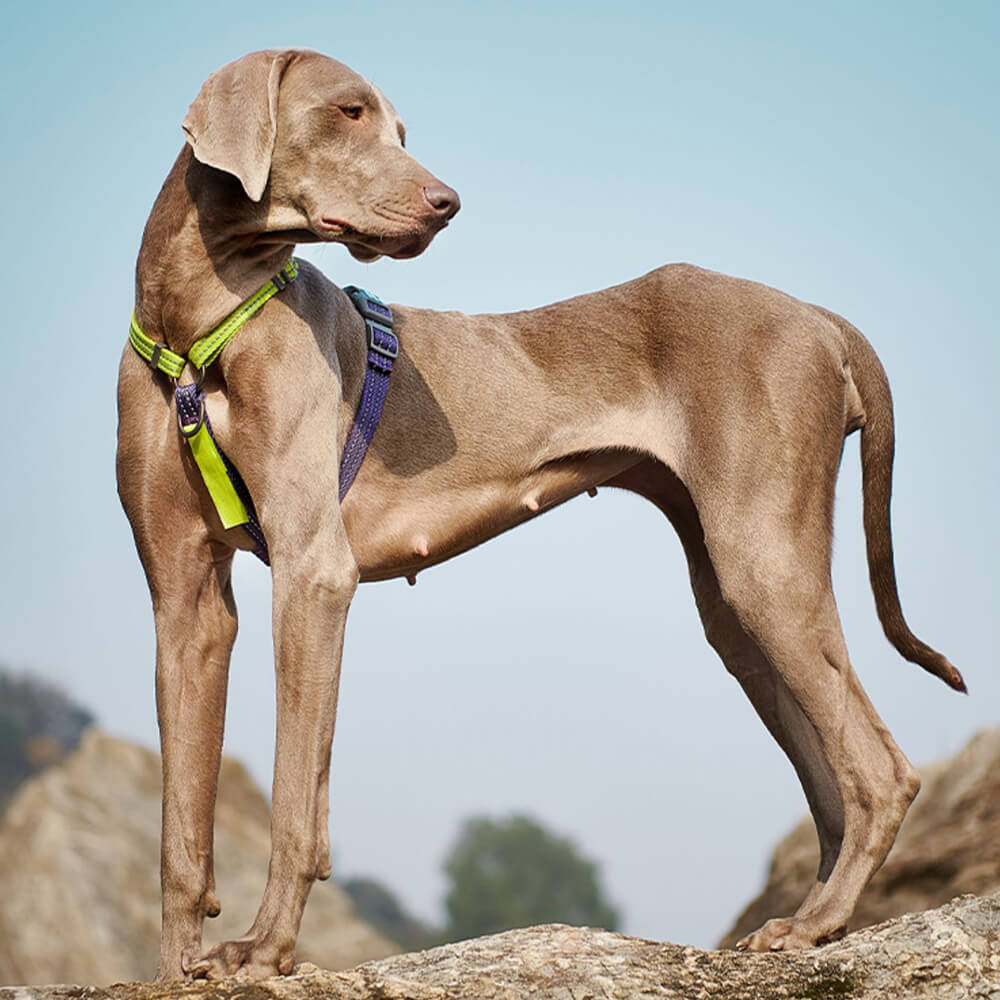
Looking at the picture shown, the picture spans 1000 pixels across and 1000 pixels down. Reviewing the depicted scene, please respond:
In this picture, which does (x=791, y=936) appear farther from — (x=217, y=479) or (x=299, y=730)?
(x=217, y=479)

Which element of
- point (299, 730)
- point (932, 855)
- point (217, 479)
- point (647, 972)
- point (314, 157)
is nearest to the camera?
point (647, 972)

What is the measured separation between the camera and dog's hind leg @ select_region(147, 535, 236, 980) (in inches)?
201

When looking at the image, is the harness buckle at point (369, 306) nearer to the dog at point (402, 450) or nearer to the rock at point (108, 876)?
the dog at point (402, 450)

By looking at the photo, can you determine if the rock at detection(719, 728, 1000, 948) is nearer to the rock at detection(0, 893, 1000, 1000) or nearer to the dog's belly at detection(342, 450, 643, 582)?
the rock at detection(0, 893, 1000, 1000)

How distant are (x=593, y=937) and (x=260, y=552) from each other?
79.9 inches

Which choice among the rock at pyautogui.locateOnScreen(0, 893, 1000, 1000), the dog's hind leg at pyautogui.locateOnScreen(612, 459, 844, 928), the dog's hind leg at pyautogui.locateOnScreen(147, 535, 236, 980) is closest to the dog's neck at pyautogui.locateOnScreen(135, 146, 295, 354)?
the dog's hind leg at pyautogui.locateOnScreen(147, 535, 236, 980)

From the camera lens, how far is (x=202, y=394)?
516 cm

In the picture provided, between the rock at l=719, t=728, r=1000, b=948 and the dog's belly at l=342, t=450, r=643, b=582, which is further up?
the dog's belly at l=342, t=450, r=643, b=582

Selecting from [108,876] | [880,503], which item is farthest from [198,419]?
[108,876]

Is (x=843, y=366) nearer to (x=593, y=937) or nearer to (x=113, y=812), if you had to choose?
(x=593, y=937)

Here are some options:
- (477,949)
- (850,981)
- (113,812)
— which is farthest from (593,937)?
(113,812)

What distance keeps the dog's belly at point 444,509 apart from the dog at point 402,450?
13mm

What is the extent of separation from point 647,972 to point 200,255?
3.02 m

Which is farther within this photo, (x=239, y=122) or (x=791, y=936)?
(x=791, y=936)
